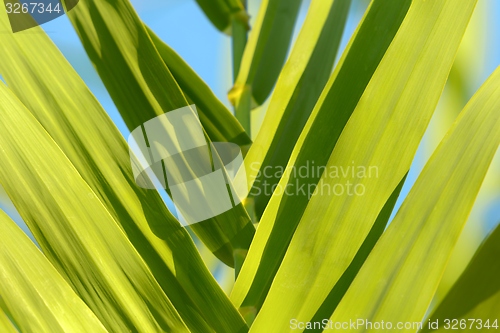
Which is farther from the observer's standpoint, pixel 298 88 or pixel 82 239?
pixel 298 88

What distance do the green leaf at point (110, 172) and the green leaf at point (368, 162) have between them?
50 millimetres

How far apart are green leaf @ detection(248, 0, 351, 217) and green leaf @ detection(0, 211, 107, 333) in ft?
0.55

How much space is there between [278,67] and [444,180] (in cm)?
29

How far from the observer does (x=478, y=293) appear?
0.25 metres

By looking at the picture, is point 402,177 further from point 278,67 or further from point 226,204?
point 278,67

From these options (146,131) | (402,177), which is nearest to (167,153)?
(146,131)

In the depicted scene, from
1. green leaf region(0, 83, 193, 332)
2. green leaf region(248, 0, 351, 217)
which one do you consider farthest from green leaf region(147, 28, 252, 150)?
green leaf region(0, 83, 193, 332)

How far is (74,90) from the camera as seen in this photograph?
1.03 ft

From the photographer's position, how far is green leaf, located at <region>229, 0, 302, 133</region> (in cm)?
47

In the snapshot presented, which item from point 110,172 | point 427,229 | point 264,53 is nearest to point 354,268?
point 427,229

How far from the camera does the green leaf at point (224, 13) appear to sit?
1.67 ft

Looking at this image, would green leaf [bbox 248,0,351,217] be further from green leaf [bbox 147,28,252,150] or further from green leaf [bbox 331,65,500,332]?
green leaf [bbox 331,65,500,332]

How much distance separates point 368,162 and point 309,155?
6cm

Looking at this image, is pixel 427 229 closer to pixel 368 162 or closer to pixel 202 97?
pixel 368 162
